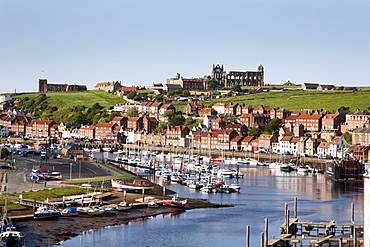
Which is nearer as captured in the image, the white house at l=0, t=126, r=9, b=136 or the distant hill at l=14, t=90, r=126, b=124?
the white house at l=0, t=126, r=9, b=136

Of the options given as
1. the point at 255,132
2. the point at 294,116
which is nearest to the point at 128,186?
the point at 255,132

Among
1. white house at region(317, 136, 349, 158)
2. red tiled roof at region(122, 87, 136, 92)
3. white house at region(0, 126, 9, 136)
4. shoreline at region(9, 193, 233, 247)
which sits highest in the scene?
red tiled roof at region(122, 87, 136, 92)

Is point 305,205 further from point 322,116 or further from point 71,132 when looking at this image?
point 71,132

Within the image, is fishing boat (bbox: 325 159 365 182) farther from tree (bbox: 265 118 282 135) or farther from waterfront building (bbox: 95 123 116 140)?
waterfront building (bbox: 95 123 116 140)

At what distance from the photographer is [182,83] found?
188 m

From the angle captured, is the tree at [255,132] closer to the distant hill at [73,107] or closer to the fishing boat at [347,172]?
the distant hill at [73,107]

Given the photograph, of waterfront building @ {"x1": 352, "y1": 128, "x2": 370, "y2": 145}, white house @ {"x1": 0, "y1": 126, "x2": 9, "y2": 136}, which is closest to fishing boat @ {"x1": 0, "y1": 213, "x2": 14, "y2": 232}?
waterfront building @ {"x1": 352, "y1": 128, "x2": 370, "y2": 145}

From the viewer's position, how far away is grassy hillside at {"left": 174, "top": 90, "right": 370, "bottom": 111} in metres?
142

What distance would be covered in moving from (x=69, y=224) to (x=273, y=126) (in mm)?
85630

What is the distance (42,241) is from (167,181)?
32407 mm

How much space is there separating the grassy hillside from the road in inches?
2942

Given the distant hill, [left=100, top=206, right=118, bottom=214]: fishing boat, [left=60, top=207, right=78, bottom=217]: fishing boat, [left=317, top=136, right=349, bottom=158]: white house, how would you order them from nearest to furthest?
[left=60, top=207, right=78, bottom=217]: fishing boat → [left=100, top=206, right=118, bottom=214]: fishing boat → [left=317, top=136, right=349, bottom=158]: white house → the distant hill

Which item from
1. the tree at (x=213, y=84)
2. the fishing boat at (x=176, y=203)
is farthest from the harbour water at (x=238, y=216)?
the tree at (x=213, y=84)

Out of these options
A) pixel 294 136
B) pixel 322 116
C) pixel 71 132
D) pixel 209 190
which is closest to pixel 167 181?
pixel 209 190
